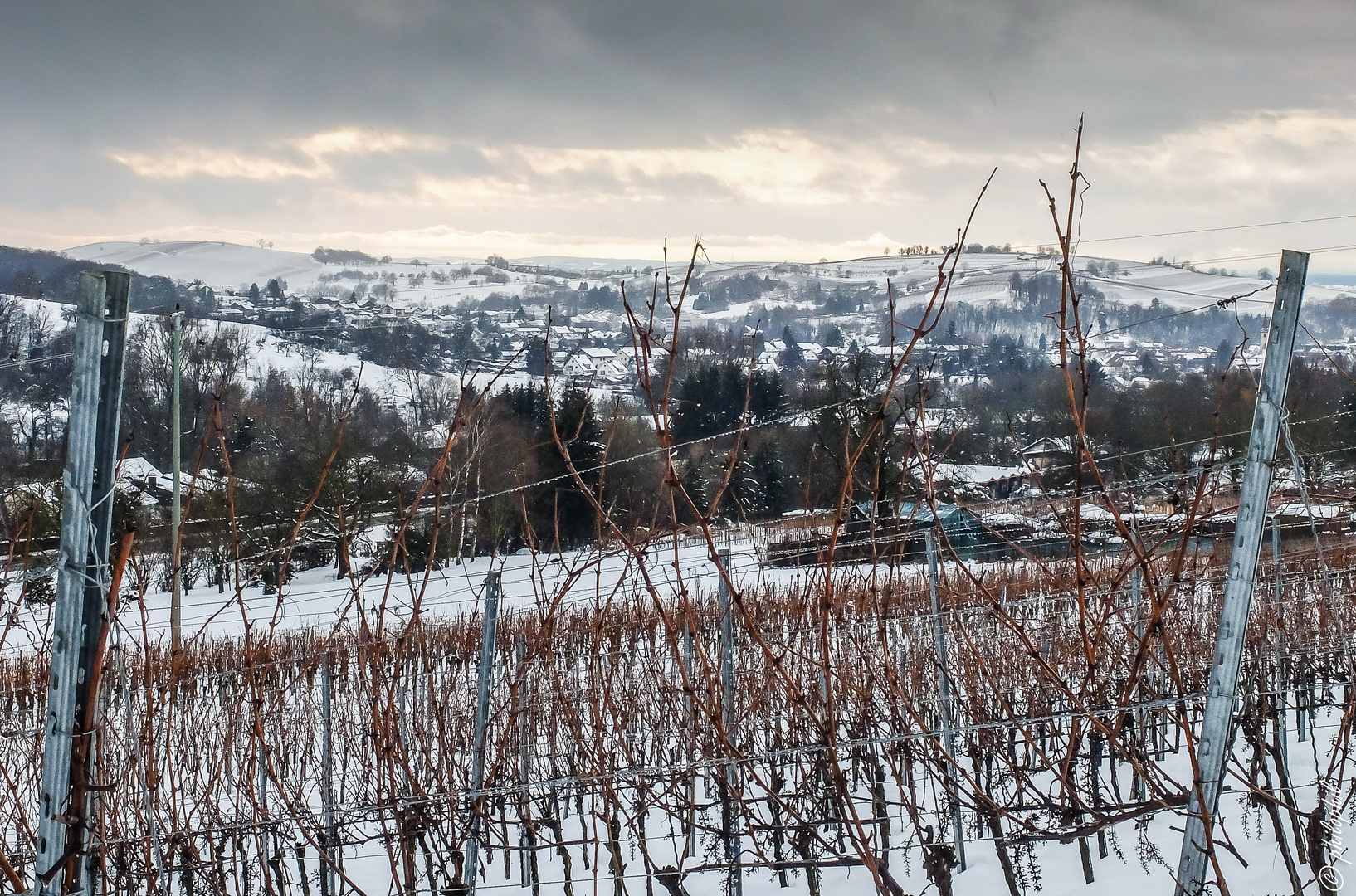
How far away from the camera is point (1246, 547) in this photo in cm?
179

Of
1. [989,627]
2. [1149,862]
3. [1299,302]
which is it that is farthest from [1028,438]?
[1299,302]

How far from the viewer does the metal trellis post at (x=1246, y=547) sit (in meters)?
1.77

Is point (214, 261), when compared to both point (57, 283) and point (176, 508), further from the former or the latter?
point (176, 508)

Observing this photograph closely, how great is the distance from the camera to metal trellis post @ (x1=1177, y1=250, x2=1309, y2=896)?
177 centimetres

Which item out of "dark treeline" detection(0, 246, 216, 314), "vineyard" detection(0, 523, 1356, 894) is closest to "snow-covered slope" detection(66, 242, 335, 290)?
"dark treeline" detection(0, 246, 216, 314)

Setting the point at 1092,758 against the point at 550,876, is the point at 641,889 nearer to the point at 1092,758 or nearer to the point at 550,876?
the point at 550,876

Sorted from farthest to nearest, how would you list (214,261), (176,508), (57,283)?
1. (214,261)
2. (57,283)
3. (176,508)

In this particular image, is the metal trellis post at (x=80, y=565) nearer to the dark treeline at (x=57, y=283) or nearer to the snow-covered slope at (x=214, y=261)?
the dark treeline at (x=57, y=283)

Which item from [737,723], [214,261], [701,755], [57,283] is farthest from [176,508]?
[214,261]

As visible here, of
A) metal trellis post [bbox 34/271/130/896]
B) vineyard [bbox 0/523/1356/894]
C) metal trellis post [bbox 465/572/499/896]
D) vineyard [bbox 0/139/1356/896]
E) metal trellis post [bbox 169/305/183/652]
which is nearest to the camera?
metal trellis post [bbox 34/271/130/896]

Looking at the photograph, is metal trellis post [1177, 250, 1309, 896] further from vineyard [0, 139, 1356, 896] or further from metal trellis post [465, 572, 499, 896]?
metal trellis post [465, 572, 499, 896]

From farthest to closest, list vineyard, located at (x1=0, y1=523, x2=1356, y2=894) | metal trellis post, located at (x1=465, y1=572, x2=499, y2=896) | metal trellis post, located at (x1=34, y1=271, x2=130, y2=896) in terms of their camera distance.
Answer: metal trellis post, located at (x1=465, y1=572, x2=499, y2=896), vineyard, located at (x1=0, y1=523, x2=1356, y2=894), metal trellis post, located at (x1=34, y1=271, x2=130, y2=896)

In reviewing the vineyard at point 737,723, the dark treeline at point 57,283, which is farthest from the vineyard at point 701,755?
the dark treeline at point 57,283

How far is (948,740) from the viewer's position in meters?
3.88
